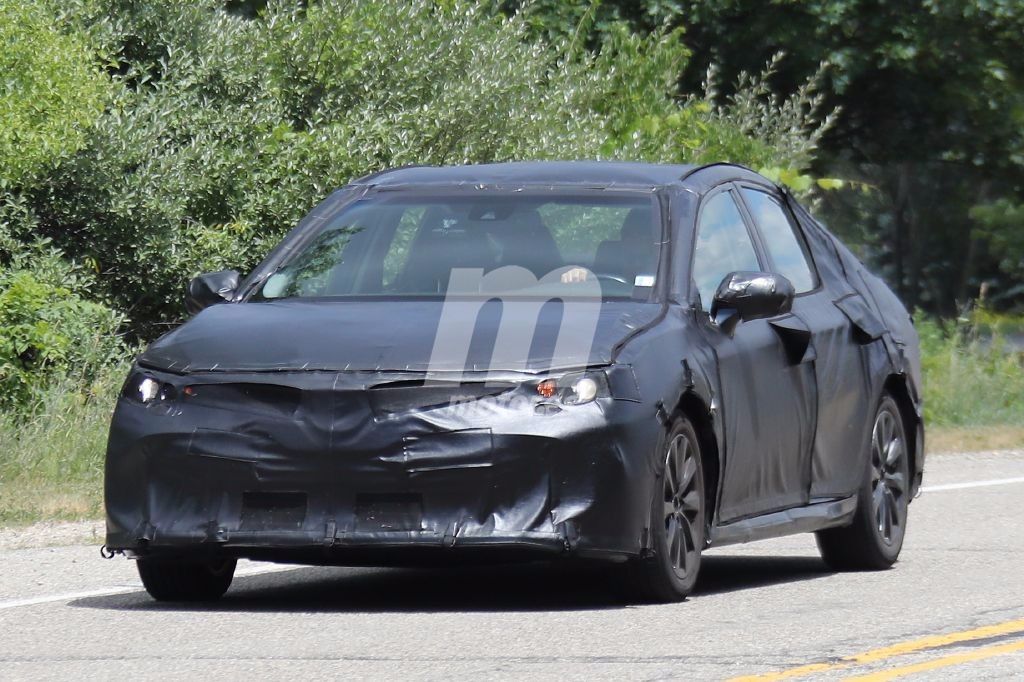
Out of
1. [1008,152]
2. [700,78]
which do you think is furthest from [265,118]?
[1008,152]

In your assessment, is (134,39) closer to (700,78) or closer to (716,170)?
(716,170)

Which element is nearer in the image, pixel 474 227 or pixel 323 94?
pixel 474 227

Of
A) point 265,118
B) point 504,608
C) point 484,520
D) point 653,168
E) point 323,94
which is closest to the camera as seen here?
point 484,520

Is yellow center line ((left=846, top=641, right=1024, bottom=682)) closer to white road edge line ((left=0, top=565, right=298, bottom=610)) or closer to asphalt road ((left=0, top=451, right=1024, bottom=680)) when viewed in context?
asphalt road ((left=0, top=451, right=1024, bottom=680))

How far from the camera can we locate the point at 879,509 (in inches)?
367

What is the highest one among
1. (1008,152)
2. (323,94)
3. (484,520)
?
(484,520)

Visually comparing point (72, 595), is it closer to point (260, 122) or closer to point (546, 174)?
point (546, 174)

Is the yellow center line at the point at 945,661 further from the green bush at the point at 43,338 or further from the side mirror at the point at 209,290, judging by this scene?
the green bush at the point at 43,338

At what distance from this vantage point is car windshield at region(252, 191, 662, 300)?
7996mm

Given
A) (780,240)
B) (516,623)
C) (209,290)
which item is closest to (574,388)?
(516,623)

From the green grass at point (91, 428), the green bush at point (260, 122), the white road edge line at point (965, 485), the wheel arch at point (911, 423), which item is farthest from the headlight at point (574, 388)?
the green bush at point (260, 122)

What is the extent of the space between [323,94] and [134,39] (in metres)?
1.55

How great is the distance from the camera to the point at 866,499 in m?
9.15

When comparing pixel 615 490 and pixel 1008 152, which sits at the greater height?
pixel 615 490
